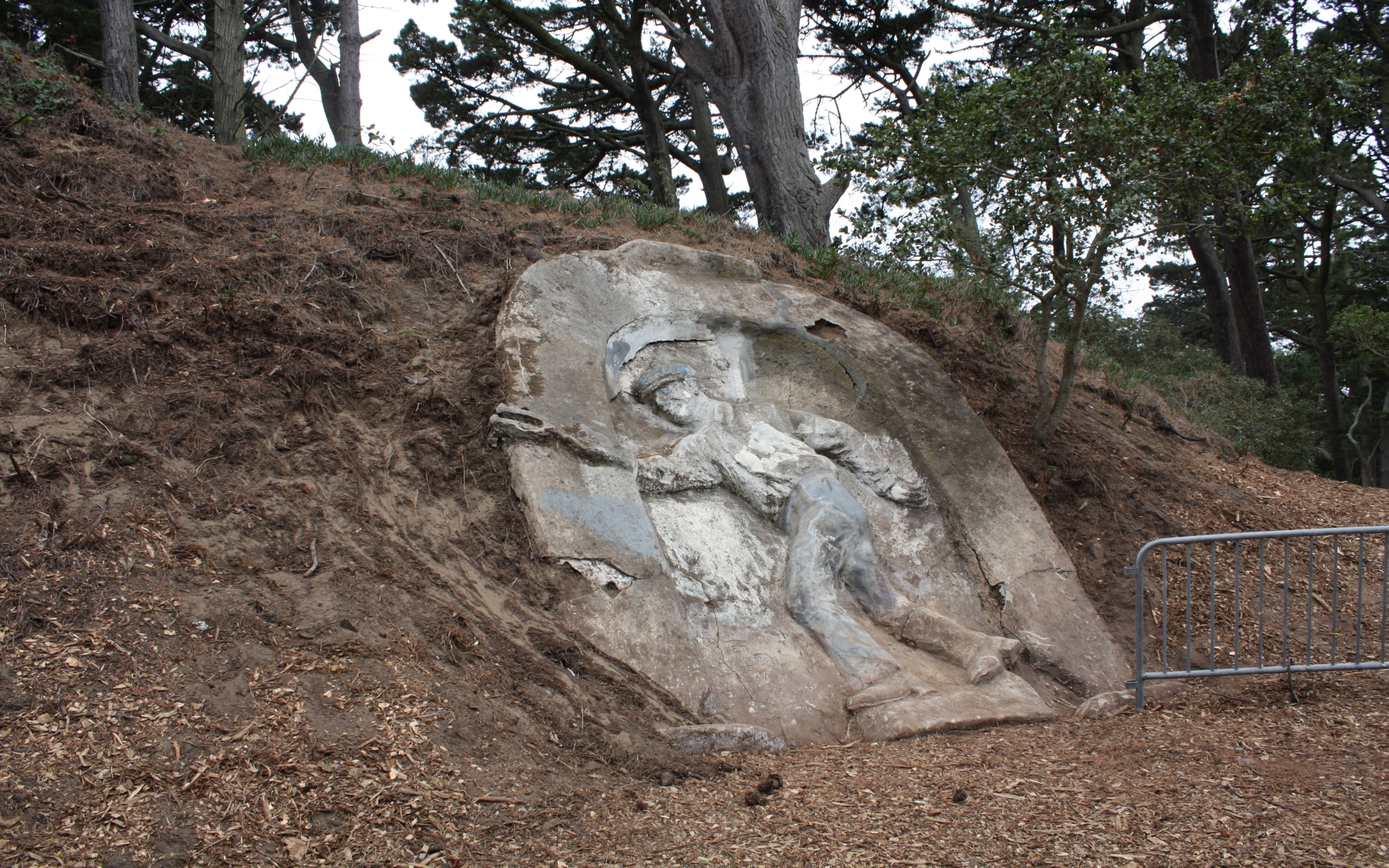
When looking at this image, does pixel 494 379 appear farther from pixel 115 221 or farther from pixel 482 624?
pixel 115 221

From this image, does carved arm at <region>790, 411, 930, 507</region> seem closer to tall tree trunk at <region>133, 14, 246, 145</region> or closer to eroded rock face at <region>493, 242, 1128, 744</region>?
eroded rock face at <region>493, 242, 1128, 744</region>

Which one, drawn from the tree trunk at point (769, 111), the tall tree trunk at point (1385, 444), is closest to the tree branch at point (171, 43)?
the tree trunk at point (769, 111)

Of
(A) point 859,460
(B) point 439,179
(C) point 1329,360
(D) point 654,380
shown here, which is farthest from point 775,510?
(C) point 1329,360

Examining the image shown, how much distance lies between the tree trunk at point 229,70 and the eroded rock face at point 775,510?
24.6 feet

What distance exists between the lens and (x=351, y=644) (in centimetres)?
393

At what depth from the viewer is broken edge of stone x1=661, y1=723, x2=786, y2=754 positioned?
13.9 feet

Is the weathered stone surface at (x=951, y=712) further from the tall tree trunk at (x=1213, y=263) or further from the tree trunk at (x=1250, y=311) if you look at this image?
the tree trunk at (x=1250, y=311)

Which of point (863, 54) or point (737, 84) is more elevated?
point (863, 54)

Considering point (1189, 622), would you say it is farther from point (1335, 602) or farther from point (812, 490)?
point (812, 490)

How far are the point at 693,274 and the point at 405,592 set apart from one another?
150 inches

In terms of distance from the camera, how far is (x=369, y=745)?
343 cm

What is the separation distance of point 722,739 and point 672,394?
8.69ft

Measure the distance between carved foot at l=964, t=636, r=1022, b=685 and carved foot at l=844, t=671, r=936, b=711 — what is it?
341 mm

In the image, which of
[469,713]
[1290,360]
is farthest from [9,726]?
[1290,360]
